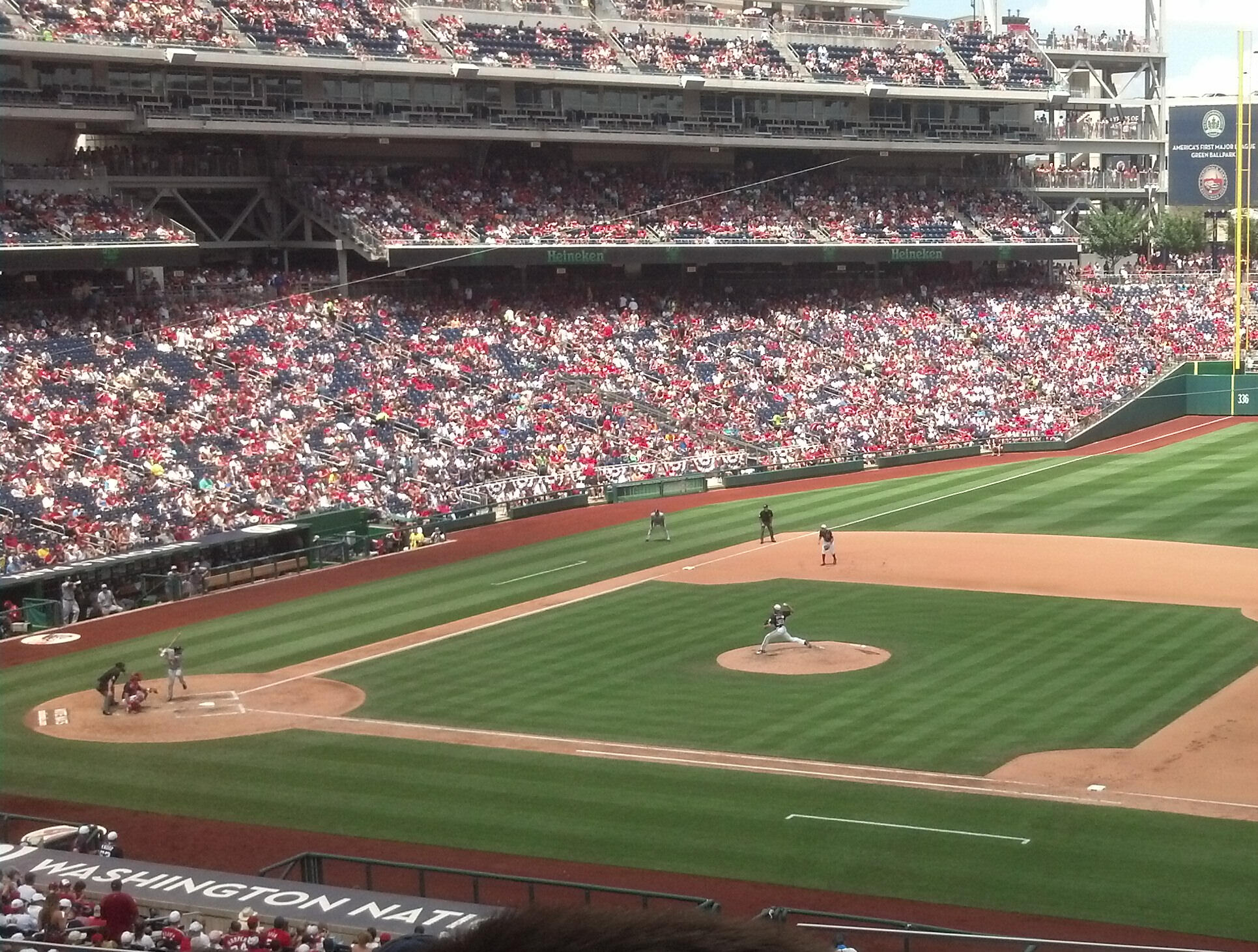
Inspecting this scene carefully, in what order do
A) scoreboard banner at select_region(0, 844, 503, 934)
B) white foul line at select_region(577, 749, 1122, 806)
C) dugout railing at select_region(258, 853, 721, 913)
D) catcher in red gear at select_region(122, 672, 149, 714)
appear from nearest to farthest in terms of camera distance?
scoreboard banner at select_region(0, 844, 503, 934)
dugout railing at select_region(258, 853, 721, 913)
white foul line at select_region(577, 749, 1122, 806)
catcher in red gear at select_region(122, 672, 149, 714)

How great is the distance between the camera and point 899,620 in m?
31.9

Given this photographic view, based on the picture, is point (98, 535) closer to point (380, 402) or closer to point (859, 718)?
point (380, 402)

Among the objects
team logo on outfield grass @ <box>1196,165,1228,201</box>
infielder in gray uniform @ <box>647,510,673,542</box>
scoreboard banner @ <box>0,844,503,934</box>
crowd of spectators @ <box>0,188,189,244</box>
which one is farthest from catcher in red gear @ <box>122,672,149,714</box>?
team logo on outfield grass @ <box>1196,165,1228,201</box>

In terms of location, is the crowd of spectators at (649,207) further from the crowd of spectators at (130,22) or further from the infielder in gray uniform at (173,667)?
the infielder in gray uniform at (173,667)

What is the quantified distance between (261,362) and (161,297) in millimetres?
4880

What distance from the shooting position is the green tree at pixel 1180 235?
82.2m

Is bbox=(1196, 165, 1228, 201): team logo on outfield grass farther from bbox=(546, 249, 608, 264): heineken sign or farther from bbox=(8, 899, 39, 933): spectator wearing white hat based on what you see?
bbox=(8, 899, 39, 933): spectator wearing white hat

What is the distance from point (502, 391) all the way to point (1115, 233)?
139 ft

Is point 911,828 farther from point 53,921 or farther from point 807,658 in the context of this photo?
point 53,921

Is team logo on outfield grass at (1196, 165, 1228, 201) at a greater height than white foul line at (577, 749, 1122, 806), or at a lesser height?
greater

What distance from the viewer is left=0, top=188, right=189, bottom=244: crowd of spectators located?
4806cm

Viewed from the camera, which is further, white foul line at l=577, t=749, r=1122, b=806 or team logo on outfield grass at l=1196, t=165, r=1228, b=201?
team logo on outfield grass at l=1196, t=165, r=1228, b=201

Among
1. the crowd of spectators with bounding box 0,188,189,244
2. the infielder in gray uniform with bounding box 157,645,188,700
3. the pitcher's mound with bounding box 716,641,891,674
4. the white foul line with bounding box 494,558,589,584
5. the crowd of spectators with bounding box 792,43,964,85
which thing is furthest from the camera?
the crowd of spectators with bounding box 792,43,964,85

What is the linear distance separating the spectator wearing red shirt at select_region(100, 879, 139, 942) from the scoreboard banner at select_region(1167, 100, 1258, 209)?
8614cm
